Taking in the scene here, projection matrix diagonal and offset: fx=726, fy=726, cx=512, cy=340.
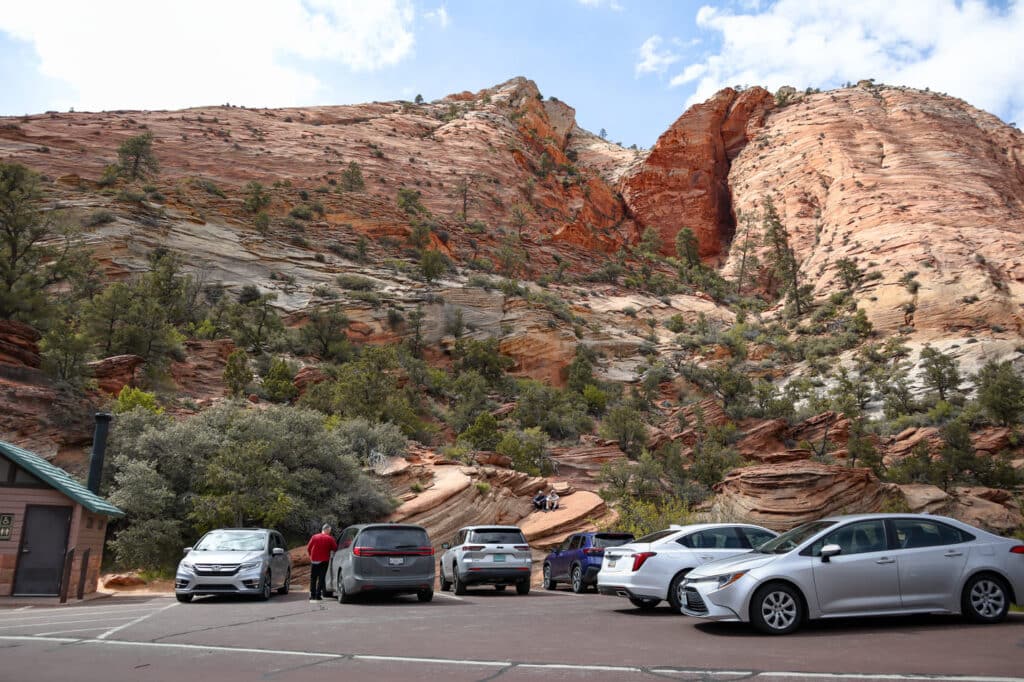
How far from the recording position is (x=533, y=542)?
22.3 meters

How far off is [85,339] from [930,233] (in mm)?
69941

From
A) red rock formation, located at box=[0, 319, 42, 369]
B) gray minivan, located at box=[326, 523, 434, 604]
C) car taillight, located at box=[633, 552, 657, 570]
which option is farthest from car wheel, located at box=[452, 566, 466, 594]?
red rock formation, located at box=[0, 319, 42, 369]

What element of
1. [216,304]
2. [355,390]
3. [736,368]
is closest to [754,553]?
[355,390]

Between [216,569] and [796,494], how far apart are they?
18.6 meters

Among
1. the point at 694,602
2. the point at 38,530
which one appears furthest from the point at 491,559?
the point at 38,530

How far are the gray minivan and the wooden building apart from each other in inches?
211

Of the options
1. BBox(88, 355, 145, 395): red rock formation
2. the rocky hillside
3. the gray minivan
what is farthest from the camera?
BBox(88, 355, 145, 395): red rock formation

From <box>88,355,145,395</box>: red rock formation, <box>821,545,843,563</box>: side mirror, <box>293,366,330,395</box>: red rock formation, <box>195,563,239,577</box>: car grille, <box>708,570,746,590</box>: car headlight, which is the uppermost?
<box>293,366,330,395</box>: red rock formation

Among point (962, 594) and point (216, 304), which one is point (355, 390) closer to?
point (216, 304)

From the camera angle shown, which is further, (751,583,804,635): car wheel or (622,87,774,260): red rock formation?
(622,87,774,260): red rock formation

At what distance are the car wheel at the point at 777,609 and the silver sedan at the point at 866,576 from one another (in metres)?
0.01

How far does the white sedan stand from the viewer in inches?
453

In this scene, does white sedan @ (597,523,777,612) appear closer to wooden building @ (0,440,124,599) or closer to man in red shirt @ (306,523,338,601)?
man in red shirt @ (306,523,338,601)

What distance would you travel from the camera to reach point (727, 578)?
28.9 feet
